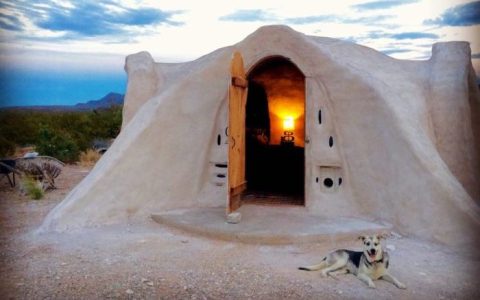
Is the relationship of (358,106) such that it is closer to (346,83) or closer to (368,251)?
(346,83)

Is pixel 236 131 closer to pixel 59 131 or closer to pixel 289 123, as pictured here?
pixel 289 123

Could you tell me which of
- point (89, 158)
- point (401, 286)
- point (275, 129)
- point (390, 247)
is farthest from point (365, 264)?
point (89, 158)

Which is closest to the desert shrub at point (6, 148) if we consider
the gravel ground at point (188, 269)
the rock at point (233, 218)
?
the gravel ground at point (188, 269)

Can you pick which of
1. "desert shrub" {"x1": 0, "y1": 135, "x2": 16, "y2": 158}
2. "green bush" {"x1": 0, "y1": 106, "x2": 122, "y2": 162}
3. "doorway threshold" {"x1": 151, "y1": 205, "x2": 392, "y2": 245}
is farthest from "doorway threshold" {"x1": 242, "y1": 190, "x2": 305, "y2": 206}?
"desert shrub" {"x1": 0, "y1": 135, "x2": 16, "y2": 158}

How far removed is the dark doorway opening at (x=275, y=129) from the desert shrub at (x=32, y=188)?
4.85 metres

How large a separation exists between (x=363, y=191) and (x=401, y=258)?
1852 mm

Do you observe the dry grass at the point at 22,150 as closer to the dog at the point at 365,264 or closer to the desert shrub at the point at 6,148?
the desert shrub at the point at 6,148

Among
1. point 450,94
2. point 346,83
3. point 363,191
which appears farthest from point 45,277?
point 450,94

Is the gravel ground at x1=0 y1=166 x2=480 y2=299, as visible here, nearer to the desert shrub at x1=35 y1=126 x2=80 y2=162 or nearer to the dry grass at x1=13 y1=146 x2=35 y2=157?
the desert shrub at x1=35 y1=126 x2=80 y2=162

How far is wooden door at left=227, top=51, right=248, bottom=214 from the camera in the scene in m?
7.61

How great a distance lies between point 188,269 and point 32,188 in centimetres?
664

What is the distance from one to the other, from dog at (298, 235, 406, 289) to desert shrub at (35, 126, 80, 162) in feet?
50.0

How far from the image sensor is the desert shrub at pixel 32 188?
10.8 metres

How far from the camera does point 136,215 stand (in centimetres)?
806
